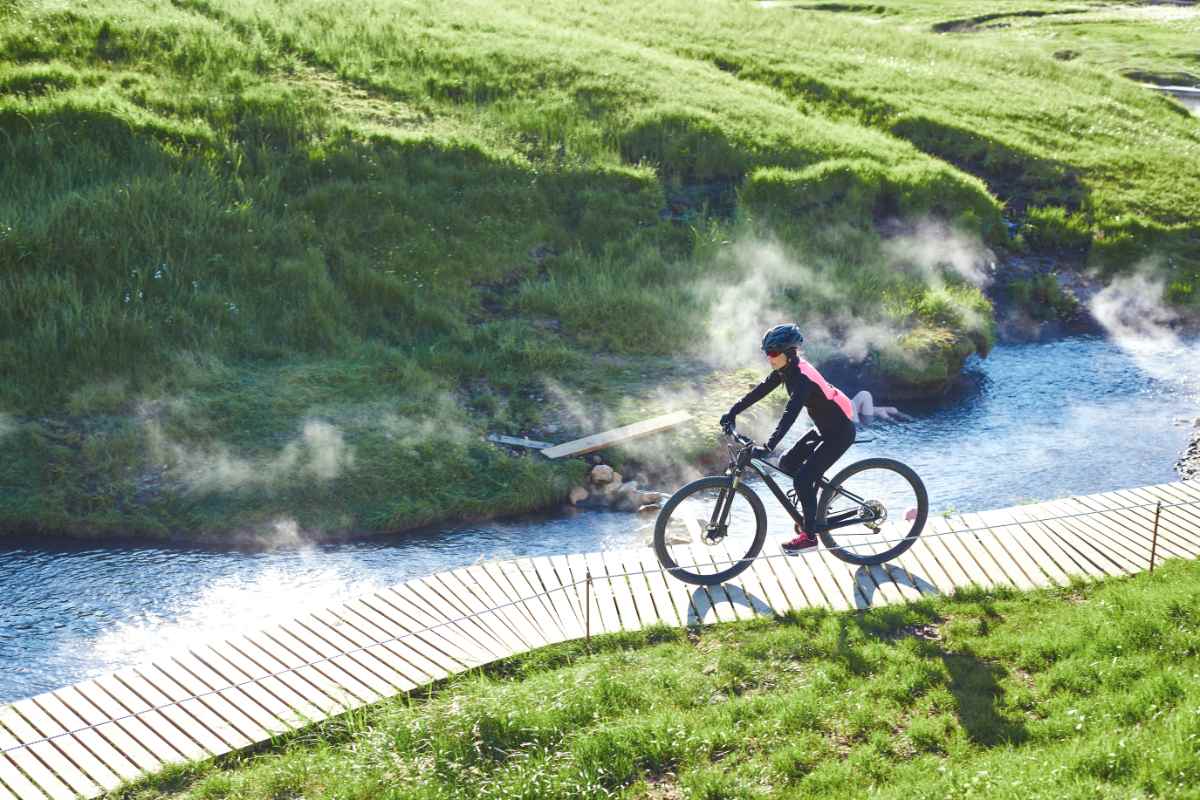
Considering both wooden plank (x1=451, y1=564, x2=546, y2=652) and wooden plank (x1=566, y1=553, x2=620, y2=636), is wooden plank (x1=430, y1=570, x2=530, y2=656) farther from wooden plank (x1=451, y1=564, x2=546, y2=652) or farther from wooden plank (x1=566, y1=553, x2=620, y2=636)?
wooden plank (x1=566, y1=553, x2=620, y2=636)

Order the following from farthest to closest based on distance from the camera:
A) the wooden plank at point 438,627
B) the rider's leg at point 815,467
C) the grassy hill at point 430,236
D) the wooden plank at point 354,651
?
the grassy hill at point 430,236 → the rider's leg at point 815,467 → the wooden plank at point 438,627 → the wooden plank at point 354,651

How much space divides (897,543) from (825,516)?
938 mm

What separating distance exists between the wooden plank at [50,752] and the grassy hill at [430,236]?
592 centimetres

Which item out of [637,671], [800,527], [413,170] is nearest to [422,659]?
[637,671]

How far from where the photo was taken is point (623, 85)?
2892 cm

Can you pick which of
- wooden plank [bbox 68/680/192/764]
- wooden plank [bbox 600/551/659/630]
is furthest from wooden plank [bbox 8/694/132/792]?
wooden plank [bbox 600/551/659/630]

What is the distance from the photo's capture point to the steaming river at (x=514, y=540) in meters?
12.3

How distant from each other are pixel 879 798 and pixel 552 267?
1642 cm

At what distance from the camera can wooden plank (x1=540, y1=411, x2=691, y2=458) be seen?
1698 centimetres

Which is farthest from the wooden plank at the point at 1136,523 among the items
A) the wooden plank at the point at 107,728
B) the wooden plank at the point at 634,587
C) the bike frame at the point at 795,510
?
the wooden plank at the point at 107,728

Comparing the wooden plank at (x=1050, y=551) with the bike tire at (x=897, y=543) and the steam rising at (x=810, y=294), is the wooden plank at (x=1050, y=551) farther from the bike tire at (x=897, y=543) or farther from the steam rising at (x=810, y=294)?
the steam rising at (x=810, y=294)

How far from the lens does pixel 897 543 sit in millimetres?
11602

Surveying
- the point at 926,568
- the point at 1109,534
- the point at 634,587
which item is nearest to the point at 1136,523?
the point at 1109,534

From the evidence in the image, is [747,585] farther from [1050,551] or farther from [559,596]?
[1050,551]
